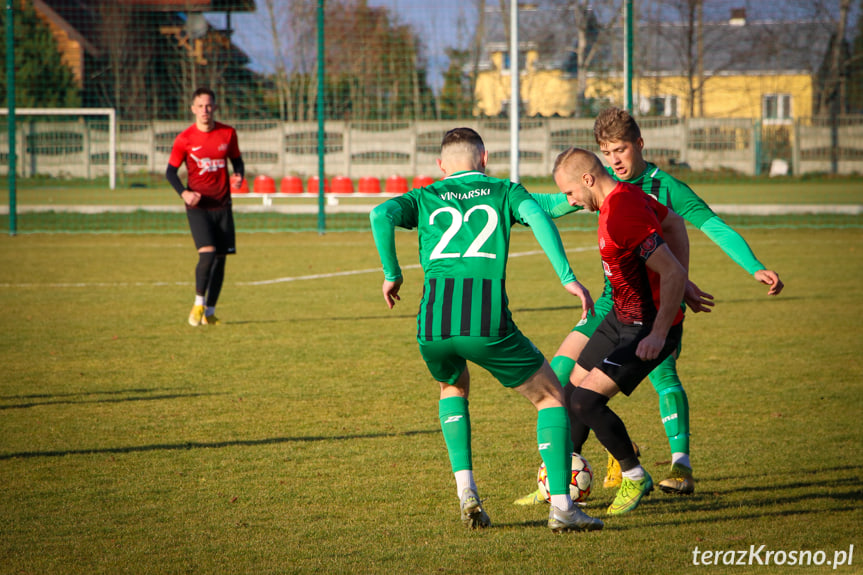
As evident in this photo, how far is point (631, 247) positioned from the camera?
13.2ft

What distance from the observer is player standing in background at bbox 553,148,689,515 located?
13.1 ft

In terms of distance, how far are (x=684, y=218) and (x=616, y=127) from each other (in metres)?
0.64

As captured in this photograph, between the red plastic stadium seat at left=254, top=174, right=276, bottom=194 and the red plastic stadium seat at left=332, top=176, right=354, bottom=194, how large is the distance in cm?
220

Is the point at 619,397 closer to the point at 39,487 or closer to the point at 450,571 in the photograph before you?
the point at 450,571

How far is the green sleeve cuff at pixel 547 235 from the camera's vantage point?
13.0 ft

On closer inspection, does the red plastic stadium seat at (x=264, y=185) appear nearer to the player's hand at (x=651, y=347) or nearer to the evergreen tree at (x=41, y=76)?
the evergreen tree at (x=41, y=76)

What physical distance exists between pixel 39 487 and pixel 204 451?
3.11 feet

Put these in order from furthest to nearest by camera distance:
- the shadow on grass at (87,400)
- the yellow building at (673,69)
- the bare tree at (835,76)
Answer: the bare tree at (835,76) → the yellow building at (673,69) → the shadow on grass at (87,400)

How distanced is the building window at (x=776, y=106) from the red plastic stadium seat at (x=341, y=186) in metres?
12.3

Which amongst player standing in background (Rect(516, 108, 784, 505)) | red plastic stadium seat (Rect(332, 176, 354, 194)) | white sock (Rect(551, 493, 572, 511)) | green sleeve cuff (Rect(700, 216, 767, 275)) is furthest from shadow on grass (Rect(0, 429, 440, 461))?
red plastic stadium seat (Rect(332, 176, 354, 194))

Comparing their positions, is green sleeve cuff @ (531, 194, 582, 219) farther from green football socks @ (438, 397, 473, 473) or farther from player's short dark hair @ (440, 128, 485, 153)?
green football socks @ (438, 397, 473, 473)

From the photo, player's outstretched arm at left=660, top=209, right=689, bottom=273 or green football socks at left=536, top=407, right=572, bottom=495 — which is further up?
player's outstretched arm at left=660, top=209, right=689, bottom=273

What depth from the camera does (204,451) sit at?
5418mm

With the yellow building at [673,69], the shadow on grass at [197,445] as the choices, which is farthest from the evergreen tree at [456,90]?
the shadow on grass at [197,445]
